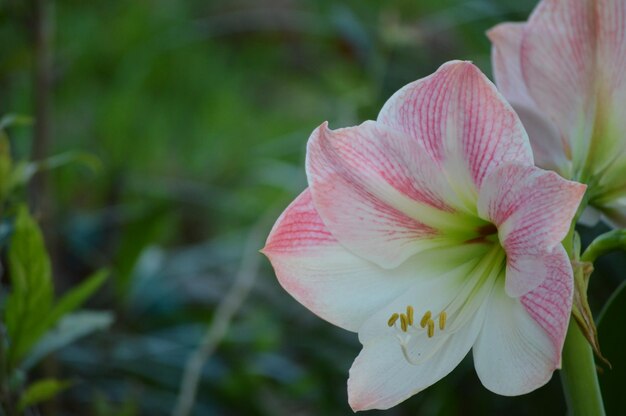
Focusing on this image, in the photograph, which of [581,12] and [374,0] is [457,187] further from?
[374,0]

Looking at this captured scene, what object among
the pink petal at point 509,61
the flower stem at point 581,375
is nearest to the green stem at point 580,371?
the flower stem at point 581,375

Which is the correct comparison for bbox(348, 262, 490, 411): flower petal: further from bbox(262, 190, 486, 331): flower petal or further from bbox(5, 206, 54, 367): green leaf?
bbox(5, 206, 54, 367): green leaf

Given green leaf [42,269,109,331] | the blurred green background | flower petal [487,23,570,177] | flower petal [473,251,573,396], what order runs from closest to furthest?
flower petal [473,251,573,396], flower petal [487,23,570,177], green leaf [42,269,109,331], the blurred green background

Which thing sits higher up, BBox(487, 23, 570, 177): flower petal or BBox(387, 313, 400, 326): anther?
BBox(487, 23, 570, 177): flower petal

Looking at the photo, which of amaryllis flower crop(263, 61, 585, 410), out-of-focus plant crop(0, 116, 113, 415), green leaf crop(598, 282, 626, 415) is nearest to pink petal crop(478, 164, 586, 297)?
amaryllis flower crop(263, 61, 585, 410)

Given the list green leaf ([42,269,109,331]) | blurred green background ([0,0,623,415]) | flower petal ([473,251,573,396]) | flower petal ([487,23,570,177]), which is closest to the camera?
flower petal ([473,251,573,396])

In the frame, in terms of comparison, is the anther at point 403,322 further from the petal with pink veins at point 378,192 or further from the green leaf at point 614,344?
the green leaf at point 614,344

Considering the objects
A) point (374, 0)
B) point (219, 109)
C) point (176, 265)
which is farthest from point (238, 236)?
point (374, 0)

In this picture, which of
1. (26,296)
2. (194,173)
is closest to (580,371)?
(26,296)
